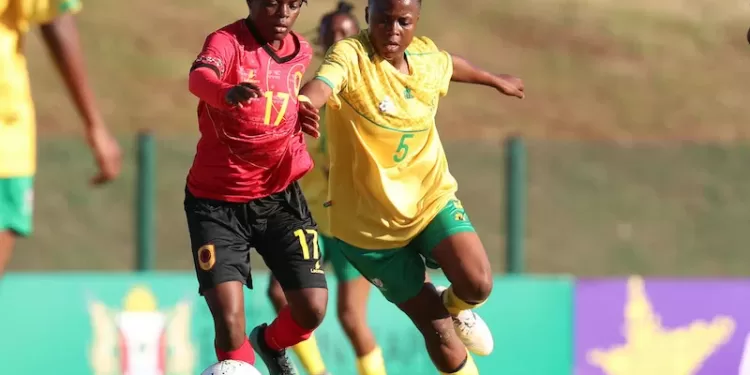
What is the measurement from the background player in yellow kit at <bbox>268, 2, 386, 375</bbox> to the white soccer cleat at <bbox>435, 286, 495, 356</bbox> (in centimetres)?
132

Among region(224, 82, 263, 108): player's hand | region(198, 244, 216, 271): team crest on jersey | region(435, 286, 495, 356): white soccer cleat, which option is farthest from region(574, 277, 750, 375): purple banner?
region(224, 82, 263, 108): player's hand

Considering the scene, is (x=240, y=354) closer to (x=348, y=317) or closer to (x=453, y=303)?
(x=453, y=303)

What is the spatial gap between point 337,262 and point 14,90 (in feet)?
11.7

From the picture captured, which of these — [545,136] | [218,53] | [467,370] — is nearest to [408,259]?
[467,370]

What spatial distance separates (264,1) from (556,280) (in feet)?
14.0

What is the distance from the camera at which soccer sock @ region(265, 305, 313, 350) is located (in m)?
6.75

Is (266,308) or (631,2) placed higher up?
(266,308)

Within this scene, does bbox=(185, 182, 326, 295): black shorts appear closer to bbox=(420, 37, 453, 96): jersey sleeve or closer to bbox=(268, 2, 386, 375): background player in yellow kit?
bbox=(420, 37, 453, 96): jersey sleeve

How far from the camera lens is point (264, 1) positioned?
6164mm

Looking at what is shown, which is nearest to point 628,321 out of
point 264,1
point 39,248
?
point 264,1

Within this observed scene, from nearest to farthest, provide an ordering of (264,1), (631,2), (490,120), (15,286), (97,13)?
(264,1) < (15,286) < (490,120) < (97,13) < (631,2)

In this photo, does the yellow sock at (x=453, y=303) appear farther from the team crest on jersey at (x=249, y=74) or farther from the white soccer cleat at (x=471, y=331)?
the team crest on jersey at (x=249, y=74)

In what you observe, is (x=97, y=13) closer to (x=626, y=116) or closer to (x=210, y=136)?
(x=626, y=116)

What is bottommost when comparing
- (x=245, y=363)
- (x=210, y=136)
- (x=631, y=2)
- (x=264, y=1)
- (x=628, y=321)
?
(x=631, y=2)
